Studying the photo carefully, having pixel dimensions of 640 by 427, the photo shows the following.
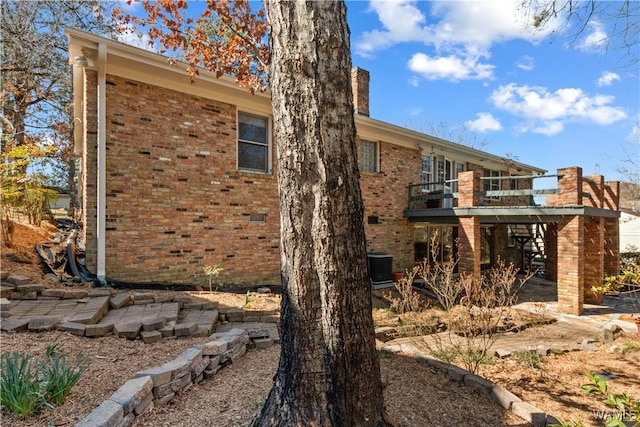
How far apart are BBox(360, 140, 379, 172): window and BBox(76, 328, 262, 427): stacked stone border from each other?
823cm

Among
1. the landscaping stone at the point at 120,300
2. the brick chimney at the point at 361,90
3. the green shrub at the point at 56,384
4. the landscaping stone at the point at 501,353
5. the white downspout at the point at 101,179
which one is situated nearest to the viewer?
the green shrub at the point at 56,384

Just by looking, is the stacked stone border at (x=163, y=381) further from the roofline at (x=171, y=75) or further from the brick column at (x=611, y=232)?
the brick column at (x=611, y=232)

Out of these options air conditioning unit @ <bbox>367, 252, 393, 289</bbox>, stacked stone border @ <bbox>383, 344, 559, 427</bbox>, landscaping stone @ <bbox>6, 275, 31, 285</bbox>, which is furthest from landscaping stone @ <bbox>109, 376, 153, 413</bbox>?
air conditioning unit @ <bbox>367, 252, 393, 289</bbox>

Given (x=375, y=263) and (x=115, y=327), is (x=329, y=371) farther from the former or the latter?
(x=375, y=263)

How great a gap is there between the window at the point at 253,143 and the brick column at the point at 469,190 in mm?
5821

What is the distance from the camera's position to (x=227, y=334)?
434 cm

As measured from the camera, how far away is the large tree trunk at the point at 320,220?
6.73ft

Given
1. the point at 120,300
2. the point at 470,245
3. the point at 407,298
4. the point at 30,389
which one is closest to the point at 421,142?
the point at 470,245

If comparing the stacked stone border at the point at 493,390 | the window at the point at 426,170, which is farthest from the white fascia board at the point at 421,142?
the stacked stone border at the point at 493,390

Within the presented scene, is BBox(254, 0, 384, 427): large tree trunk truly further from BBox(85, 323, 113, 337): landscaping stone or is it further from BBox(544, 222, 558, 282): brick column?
BBox(544, 222, 558, 282): brick column

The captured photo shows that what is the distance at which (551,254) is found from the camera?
47.2 feet

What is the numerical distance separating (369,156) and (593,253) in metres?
7.17

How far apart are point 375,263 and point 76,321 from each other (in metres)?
7.39

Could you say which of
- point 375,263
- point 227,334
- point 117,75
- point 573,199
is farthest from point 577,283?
point 117,75
